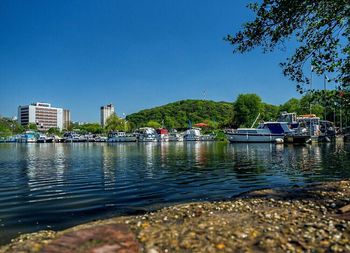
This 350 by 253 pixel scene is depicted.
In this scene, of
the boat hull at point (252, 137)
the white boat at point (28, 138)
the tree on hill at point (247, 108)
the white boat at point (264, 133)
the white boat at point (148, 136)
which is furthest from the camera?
the white boat at point (28, 138)

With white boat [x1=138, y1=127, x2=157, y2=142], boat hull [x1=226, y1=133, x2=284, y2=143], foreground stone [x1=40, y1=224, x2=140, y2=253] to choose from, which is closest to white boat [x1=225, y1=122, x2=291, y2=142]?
boat hull [x1=226, y1=133, x2=284, y2=143]

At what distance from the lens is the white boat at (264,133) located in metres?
100

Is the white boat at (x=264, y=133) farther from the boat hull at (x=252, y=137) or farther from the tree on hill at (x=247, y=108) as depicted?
the tree on hill at (x=247, y=108)

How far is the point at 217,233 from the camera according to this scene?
788 centimetres

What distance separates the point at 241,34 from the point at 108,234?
428 inches

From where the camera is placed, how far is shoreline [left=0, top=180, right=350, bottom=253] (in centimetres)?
707

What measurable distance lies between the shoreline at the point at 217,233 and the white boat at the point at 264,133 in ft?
309

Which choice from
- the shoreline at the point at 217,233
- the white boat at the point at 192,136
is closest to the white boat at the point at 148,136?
the white boat at the point at 192,136

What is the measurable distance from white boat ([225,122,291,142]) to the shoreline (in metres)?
94.1

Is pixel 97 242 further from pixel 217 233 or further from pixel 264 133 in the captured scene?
pixel 264 133

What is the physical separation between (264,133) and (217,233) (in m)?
99.8

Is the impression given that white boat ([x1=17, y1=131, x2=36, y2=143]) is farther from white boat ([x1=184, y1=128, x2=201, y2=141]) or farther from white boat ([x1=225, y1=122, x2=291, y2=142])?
white boat ([x1=225, y1=122, x2=291, y2=142])

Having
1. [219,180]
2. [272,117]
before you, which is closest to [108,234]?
[219,180]

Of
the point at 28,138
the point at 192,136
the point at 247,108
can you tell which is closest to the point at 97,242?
the point at 192,136
